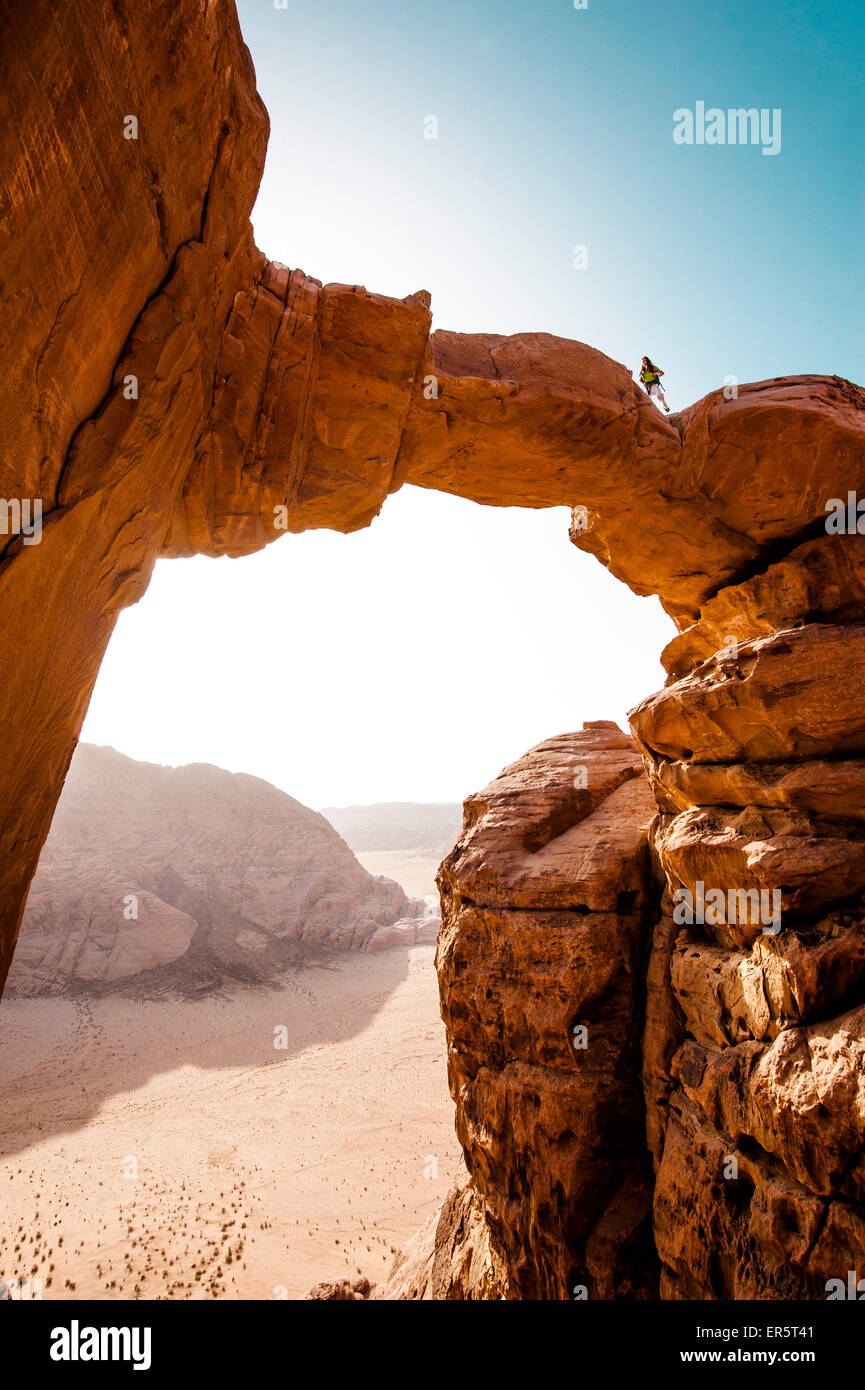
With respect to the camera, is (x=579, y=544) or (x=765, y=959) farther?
(x=579, y=544)

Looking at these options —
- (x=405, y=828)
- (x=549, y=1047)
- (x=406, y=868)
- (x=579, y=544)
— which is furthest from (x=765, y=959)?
(x=405, y=828)

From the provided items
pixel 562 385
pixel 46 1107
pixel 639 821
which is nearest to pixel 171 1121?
pixel 46 1107

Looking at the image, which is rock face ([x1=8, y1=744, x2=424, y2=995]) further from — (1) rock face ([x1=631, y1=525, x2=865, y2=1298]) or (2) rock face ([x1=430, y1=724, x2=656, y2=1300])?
(1) rock face ([x1=631, y1=525, x2=865, y2=1298])

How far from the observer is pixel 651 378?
1227cm

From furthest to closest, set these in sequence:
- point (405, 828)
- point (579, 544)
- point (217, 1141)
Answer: point (405, 828) < point (217, 1141) < point (579, 544)

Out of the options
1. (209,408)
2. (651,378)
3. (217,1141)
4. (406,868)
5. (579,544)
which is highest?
(651,378)

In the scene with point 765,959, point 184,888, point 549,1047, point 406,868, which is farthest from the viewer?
point 406,868

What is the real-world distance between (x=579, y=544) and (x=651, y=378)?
3.70 m

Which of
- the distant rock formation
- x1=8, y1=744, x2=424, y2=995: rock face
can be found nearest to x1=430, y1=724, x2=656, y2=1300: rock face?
x1=8, y1=744, x2=424, y2=995: rock face

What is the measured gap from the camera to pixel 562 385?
34.9 feet

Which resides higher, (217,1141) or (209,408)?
(209,408)

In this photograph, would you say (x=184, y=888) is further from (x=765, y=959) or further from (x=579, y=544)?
(x=765, y=959)
